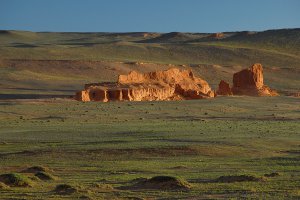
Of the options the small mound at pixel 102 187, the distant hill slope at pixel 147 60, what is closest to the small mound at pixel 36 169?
the small mound at pixel 102 187

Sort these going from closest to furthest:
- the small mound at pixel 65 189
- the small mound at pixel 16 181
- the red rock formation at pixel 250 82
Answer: the small mound at pixel 65 189
the small mound at pixel 16 181
the red rock formation at pixel 250 82

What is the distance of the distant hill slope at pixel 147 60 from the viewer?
100875 mm

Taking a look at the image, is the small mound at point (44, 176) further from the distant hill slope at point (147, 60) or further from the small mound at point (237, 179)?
the distant hill slope at point (147, 60)

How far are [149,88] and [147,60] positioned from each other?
61.3 meters

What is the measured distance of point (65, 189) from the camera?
20172mm

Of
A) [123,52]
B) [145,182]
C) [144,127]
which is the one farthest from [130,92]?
[123,52]

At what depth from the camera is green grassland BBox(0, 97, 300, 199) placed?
20.6 meters

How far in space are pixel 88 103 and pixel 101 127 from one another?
17.5m

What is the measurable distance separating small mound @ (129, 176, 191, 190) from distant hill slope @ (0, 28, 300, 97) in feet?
211

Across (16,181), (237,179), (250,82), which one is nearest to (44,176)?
(16,181)

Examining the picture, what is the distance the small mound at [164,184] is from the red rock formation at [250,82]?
54.9 m

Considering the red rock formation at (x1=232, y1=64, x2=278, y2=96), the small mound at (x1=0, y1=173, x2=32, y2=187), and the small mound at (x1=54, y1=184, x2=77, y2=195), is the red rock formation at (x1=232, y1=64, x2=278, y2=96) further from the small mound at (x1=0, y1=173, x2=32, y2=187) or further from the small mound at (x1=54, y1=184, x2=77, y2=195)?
the small mound at (x1=54, y1=184, x2=77, y2=195)

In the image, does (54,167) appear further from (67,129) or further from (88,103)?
(88,103)

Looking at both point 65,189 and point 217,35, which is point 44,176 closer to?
point 65,189
